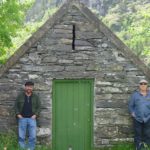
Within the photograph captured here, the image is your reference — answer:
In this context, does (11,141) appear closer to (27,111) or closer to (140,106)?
(27,111)

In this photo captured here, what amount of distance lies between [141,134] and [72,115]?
6.30 ft

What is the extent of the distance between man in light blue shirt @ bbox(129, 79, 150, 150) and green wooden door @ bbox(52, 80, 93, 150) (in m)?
1.17

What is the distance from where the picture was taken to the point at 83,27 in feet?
36.8

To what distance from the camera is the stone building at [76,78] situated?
11062 mm

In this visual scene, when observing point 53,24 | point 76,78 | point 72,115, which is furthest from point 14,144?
point 53,24

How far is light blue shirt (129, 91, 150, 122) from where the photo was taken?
36.0 ft

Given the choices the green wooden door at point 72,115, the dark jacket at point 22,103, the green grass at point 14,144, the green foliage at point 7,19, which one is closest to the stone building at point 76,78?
the green wooden door at point 72,115

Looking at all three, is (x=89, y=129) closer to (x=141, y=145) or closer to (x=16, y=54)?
(x=141, y=145)

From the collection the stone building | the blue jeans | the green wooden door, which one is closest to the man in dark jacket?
the blue jeans

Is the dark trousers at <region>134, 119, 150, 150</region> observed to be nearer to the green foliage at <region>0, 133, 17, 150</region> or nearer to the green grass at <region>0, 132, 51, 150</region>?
the green grass at <region>0, 132, 51, 150</region>

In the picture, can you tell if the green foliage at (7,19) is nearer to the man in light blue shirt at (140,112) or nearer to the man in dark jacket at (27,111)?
the man in dark jacket at (27,111)

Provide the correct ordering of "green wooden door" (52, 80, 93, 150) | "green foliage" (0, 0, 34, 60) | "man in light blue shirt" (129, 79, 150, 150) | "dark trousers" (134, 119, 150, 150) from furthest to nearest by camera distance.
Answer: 1. "green foliage" (0, 0, 34, 60)
2. "green wooden door" (52, 80, 93, 150)
3. "dark trousers" (134, 119, 150, 150)
4. "man in light blue shirt" (129, 79, 150, 150)

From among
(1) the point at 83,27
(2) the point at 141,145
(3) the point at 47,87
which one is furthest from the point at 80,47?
(2) the point at 141,145

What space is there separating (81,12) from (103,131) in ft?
10.8
